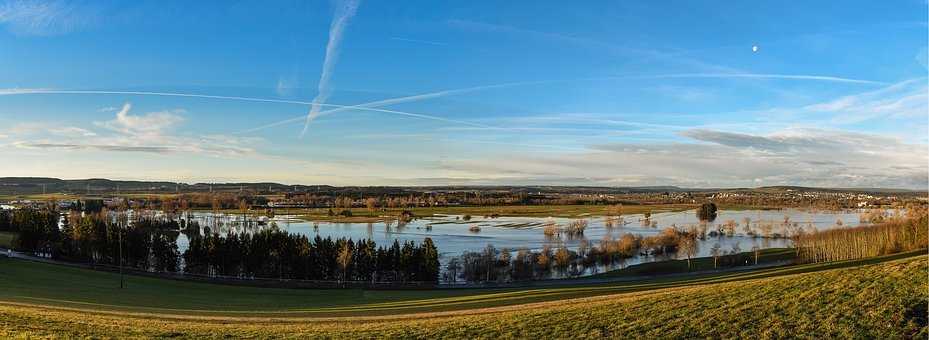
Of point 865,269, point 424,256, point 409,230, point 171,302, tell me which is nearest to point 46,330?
point 171,302

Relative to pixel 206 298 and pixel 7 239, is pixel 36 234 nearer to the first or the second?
pixel 7 239

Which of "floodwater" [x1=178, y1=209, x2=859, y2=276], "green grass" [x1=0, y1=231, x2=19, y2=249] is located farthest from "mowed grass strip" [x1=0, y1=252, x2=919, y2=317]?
"green grass" [x1=0, y1=231, x2=19, y2=249]

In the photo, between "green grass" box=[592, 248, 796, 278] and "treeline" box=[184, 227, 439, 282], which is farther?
"green grass" box=[592, 248, 796, 278]

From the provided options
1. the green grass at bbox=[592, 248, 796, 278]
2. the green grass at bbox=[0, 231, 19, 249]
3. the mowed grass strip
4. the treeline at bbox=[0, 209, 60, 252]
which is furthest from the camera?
the green grass at bbox=[0, 231, 19, 249]

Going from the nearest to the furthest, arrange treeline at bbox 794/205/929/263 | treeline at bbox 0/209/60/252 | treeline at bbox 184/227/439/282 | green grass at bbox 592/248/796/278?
treeline at bbox 184/227/439/282
green grass at bbox 592/248/796/278
treeline at bbox 794/205/929/263
treeline at bbox 0/209/60/252

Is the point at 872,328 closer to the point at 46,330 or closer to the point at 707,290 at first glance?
the point at 707,290

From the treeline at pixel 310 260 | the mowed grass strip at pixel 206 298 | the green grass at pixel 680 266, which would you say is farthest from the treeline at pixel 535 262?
the mowed grass strip at pixel 206 298

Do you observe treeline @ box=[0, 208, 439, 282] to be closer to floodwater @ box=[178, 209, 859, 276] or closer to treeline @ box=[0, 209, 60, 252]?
treeline @ box=[0, 209, 60, 252]

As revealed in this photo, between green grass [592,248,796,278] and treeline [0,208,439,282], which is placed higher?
treeline [0,208,439,282]
